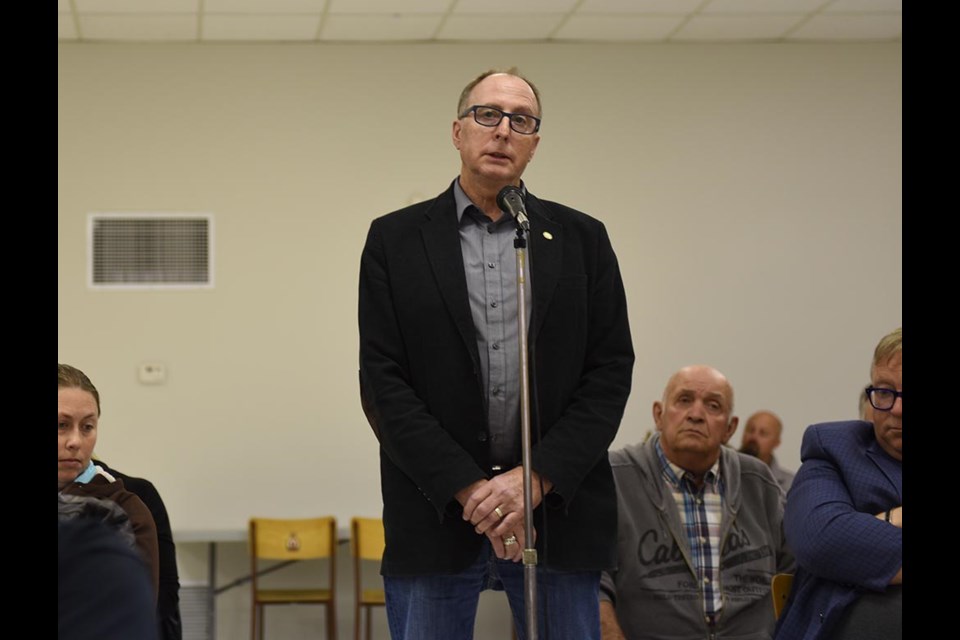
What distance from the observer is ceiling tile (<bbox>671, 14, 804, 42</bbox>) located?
7.02 meters

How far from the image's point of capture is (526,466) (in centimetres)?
212

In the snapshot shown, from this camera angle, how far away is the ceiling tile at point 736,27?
23.0ft

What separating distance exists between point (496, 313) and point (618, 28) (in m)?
5.12

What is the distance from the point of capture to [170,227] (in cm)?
705

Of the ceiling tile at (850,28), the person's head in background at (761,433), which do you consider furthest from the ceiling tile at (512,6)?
the person's head in background at (761,433)

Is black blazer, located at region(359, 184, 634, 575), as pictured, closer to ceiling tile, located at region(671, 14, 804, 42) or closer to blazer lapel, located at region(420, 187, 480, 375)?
blazer lapel, located at region(420, 187, 480, 375)

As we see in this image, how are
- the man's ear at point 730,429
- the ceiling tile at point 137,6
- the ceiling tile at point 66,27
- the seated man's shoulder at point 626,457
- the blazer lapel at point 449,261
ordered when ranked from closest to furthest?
the blazer lapel at point 449,261, the seated man's shoulder at point 626,457, the man's ear at point 730,429, the ceiling tile at point 137,6, the ceiling tile at point 66,27

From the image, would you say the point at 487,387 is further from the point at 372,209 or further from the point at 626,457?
the point at 372,209

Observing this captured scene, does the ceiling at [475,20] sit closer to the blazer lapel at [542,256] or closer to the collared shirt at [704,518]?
the collared shirt at [704,518]

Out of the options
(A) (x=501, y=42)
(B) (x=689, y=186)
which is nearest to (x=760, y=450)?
(B) (x=689, y=186)

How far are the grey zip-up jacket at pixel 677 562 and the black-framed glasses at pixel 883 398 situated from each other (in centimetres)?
99
